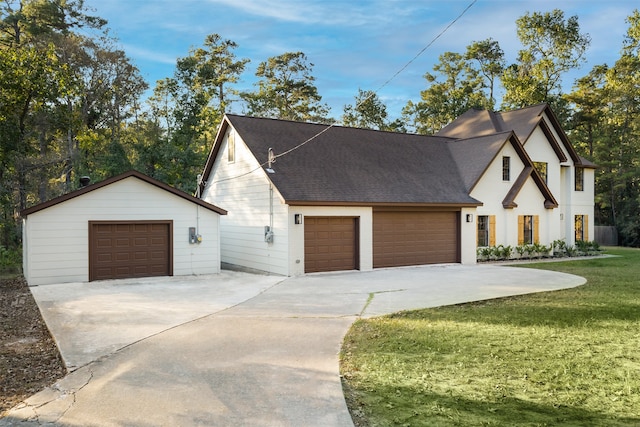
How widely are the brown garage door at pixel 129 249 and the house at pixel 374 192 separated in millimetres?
3140

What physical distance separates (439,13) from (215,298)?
851cm

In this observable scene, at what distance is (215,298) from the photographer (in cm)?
1073

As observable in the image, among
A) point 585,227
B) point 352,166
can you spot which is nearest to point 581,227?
point 585,227

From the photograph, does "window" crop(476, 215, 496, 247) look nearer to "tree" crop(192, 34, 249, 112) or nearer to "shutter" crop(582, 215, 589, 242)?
"shutter" crop(582, 215, 589, 242)

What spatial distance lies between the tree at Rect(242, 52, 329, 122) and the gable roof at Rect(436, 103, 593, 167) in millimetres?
16187

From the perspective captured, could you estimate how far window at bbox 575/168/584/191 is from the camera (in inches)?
987

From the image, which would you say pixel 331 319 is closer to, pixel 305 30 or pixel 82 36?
pixel 305 30

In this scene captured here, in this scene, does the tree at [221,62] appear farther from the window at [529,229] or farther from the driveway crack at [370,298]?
the driveway crack at [370,298]

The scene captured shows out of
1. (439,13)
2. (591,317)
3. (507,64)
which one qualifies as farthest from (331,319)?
(507,64)

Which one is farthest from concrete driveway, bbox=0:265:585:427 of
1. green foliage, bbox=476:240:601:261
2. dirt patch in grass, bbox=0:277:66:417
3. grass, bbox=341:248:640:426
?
green foliage, bbox=476:240:601:261

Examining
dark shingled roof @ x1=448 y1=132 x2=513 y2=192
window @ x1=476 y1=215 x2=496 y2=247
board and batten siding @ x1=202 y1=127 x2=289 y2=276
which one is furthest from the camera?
window @ x1=476 y1=215 x2=496 y2=247

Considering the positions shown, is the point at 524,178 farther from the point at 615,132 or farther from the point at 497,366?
the point at 615,132

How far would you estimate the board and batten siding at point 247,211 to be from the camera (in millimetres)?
15227

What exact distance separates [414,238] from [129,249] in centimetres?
942
